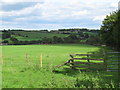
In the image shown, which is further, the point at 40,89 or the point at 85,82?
the point at 85,82

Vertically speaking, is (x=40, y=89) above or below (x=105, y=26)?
below

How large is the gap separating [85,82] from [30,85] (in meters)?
3.41

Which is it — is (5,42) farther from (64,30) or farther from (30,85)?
(30,85)

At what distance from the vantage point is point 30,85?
1052 centimetres

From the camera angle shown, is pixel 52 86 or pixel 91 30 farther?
pixel 91 30

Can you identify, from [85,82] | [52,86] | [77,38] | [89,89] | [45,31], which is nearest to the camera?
[89,89]

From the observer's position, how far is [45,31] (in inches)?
4621

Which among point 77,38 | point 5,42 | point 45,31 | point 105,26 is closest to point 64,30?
point 45,31

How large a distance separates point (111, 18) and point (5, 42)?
54.1 meters

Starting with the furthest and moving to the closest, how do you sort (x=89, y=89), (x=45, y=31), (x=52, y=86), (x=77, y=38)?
(x=45, y=31) < (x=77, y=38) < (x=52, y=86) < (x=89, y=89)

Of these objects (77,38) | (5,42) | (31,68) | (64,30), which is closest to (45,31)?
(64,30)

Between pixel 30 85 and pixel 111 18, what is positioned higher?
pixel 111 18

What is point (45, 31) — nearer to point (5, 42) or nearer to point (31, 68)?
point (5, 42)

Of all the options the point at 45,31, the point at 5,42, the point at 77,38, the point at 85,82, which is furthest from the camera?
the point at 45,31
